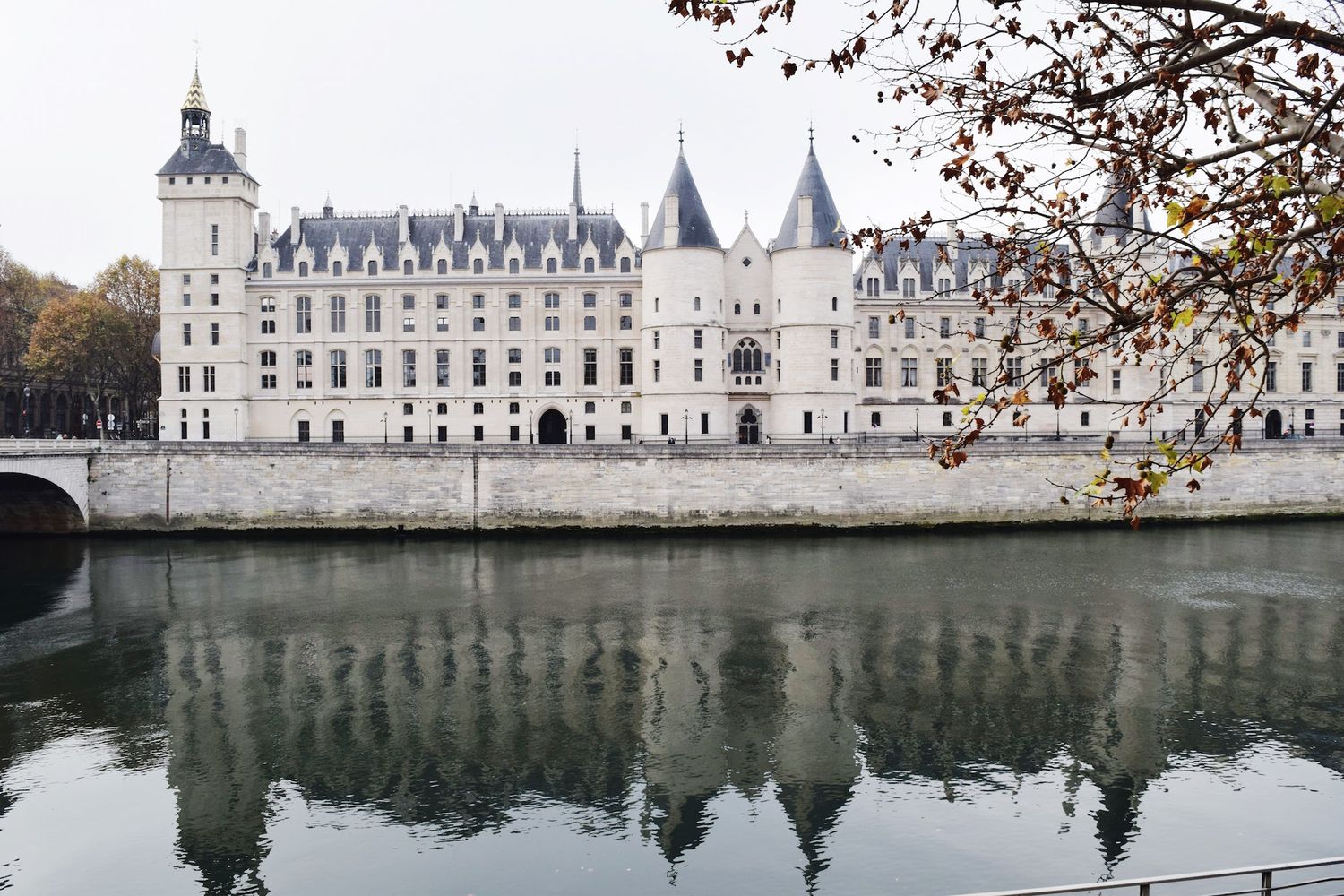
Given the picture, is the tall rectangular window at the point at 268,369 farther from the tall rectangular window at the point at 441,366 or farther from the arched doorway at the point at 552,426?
the arched doorway at the point at 552,426

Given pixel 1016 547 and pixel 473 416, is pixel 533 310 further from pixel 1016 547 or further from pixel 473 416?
pixel 1016 547

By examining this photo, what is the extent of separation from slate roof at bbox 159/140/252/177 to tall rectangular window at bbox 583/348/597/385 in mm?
20652

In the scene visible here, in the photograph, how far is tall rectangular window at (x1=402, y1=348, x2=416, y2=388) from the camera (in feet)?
185

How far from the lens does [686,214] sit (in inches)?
2077

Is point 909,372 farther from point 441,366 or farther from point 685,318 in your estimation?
point 441,366

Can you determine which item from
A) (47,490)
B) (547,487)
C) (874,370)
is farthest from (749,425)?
(47,490)

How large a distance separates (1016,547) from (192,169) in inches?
1795

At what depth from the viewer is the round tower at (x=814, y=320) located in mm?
52344

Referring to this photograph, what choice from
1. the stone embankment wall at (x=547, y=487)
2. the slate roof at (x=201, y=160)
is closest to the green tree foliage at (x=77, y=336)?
the slate roof at (x=201, y=160)

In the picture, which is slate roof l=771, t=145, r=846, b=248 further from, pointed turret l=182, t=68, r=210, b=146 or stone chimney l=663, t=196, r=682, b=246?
pointed turret l=182, t=68, r=210, b=146

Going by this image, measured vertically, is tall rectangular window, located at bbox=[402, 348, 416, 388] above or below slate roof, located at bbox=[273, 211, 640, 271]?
below

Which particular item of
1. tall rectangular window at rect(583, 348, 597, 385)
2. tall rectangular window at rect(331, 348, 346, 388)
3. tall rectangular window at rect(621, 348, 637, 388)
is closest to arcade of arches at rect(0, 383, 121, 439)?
tall rectangular window at rect(331, 348, 346, 388)

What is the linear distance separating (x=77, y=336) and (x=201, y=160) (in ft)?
45.7

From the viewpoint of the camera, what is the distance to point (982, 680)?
2100 centimetres
